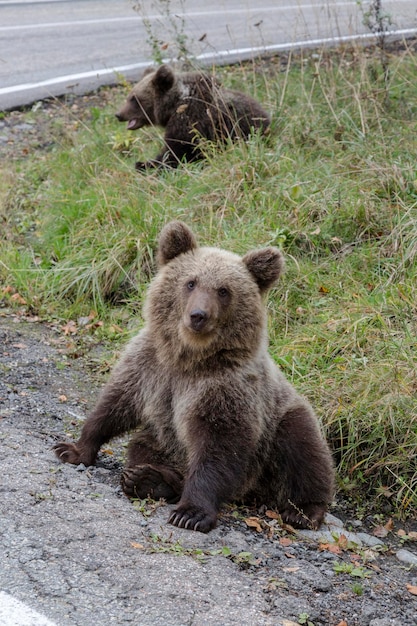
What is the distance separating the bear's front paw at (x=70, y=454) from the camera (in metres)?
4.59

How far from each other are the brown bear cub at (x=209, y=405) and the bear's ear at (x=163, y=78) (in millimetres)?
4281

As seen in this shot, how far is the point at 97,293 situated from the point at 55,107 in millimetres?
3729

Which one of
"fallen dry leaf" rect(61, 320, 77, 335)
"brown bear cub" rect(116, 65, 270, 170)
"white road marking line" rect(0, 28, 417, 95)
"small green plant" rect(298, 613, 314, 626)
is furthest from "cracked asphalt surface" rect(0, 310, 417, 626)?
"white road marking line" rect(0, 28, 417, 95)

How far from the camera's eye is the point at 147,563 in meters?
3.53

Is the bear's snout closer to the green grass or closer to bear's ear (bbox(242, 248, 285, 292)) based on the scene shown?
bear's ear (bbox(242, 248, 285, 292))

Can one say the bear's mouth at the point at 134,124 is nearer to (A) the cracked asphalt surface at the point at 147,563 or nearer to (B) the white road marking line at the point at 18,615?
(A) the cracked asphalt surface at the point at 147,563

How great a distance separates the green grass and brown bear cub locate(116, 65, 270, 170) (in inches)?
8.9

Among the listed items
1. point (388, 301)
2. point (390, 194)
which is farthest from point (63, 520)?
point (390, 194)

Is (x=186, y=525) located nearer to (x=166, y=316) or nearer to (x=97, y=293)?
(x=166, y=316)

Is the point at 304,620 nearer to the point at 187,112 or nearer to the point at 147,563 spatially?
the point at 147,563

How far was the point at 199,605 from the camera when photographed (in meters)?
3.29

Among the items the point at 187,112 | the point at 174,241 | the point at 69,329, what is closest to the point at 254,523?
the point at 174,241

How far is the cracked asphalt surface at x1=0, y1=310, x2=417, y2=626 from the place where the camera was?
125 inches

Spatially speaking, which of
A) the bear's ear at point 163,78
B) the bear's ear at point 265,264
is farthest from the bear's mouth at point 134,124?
the bear's ear at point 265,264
